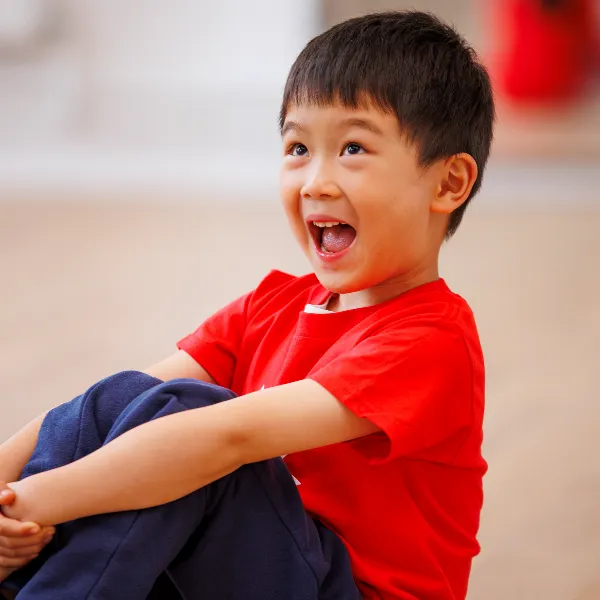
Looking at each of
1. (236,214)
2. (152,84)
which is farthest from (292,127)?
(152,84)

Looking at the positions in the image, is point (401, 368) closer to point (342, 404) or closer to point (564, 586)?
point (342, 404)

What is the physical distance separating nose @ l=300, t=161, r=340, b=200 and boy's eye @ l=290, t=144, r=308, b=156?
0.13 feet

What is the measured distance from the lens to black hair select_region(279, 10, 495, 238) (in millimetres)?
1036

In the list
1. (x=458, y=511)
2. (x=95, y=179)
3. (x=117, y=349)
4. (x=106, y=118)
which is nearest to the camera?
(x=458, y=511)

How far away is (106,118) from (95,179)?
50cm

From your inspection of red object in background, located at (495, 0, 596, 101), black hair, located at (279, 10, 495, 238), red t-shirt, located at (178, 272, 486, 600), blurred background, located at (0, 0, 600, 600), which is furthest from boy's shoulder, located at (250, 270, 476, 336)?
red object in background, located at (495, 0, 596, 101)

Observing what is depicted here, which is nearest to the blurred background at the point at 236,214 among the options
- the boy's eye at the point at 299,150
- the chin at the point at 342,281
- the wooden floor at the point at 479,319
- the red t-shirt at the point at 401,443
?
the wooden floor at the point at 479,319

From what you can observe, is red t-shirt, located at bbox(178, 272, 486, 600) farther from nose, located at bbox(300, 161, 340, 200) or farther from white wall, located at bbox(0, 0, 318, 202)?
white wall, located at bbox(0, 0, 318, 202)

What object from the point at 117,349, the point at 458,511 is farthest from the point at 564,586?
the point at 117,349

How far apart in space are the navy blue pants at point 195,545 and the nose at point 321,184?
0.20 meters

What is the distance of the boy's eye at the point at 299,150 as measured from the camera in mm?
1087

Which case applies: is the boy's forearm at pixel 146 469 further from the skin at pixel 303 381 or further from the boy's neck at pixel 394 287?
the boy's neck at pixel 394 287

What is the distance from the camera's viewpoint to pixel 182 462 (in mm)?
932

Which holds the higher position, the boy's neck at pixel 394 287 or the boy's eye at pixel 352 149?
the boy's eye at pixel 352 149
